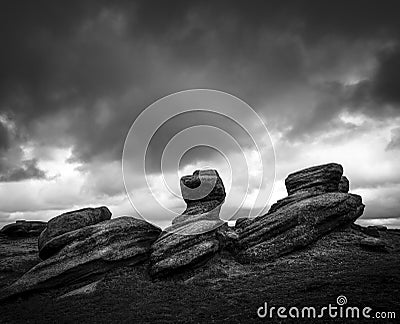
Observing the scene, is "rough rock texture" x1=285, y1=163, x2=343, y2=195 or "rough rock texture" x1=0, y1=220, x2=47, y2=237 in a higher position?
"rough rock texture" x1=285, y1=163, x2=343, y2=195

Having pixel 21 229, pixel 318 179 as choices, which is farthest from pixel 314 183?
pixel 21 229

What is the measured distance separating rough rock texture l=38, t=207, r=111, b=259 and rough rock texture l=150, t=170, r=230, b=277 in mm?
13487

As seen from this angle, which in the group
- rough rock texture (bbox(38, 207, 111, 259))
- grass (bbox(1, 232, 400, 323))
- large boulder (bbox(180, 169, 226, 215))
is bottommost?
grass (bbox(1, 232, 400, 323))

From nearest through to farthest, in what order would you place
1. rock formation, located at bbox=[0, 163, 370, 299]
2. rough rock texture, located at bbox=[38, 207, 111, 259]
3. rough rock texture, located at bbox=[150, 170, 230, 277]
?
rough rock texture, located at bbox=[150, 170, 230, 277] → rock formation, located at bbox=[0, 163, 370, 299] → rough rock texture, located at bbox=[38, 207, 111, 259]

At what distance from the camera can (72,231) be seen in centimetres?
4738

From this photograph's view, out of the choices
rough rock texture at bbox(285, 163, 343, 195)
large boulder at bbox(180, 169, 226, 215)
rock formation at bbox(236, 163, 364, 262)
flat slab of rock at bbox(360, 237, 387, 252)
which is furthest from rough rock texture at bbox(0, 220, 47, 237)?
flat slab of rock at bbox(360, 237, 387, 252)

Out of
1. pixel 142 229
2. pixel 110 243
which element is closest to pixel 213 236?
pixel 142 229

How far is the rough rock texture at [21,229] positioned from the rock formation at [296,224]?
49291mm

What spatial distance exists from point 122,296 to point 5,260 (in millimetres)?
29586

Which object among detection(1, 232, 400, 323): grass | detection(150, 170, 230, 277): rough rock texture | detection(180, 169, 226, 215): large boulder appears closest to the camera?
detection(1, 232, 400, 323): grass

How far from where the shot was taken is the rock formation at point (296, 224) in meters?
43.3

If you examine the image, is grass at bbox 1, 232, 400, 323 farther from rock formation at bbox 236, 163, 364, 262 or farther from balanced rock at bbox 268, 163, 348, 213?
balanced rock at bbox 268, 163, 348, 213

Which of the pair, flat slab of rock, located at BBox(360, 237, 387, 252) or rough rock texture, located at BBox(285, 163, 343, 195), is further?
rough rock texture, located at BBox(285, 163, 343, 195)

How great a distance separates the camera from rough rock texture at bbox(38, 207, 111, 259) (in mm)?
48344
